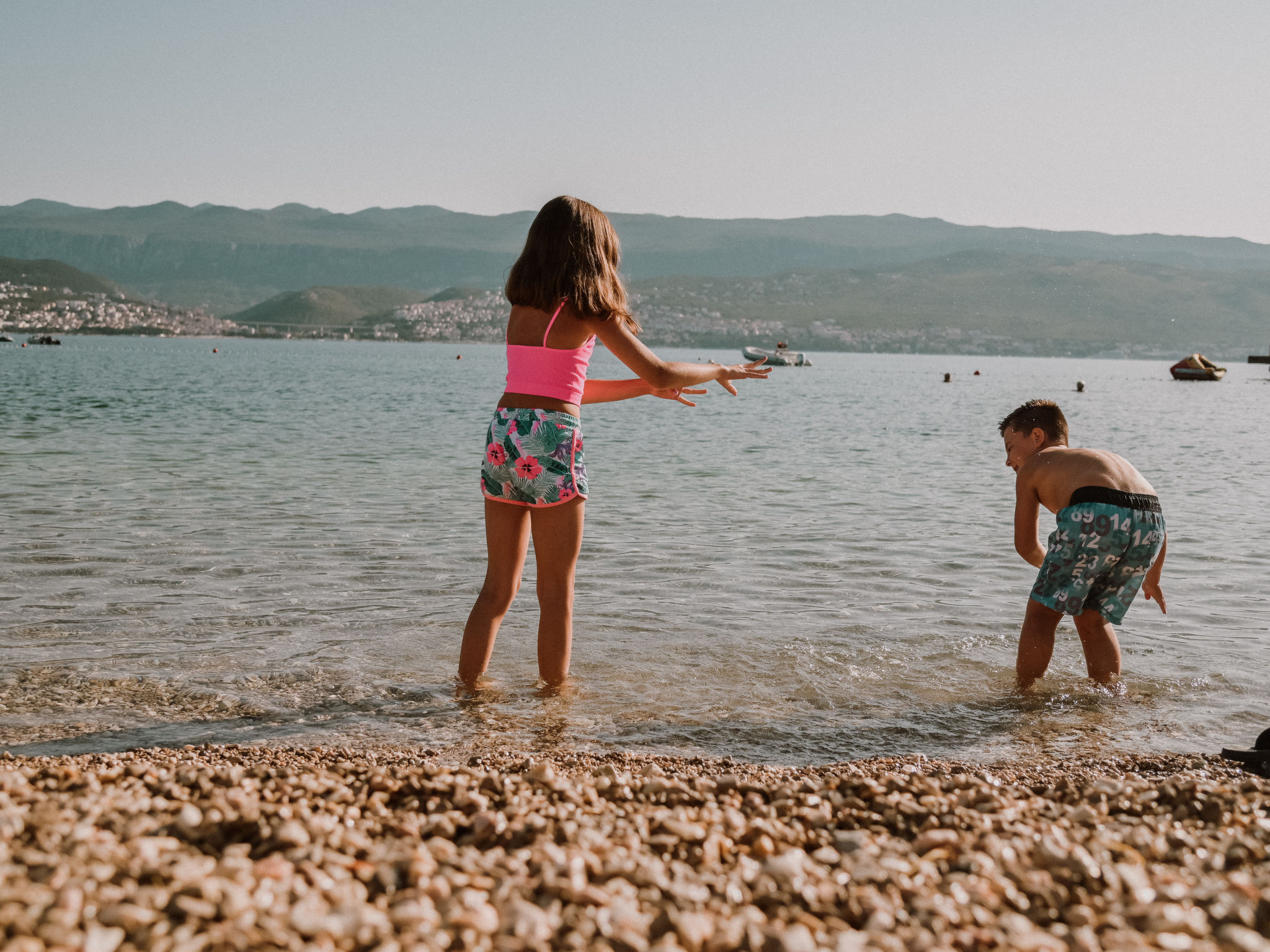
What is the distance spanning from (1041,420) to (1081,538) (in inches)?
31.4

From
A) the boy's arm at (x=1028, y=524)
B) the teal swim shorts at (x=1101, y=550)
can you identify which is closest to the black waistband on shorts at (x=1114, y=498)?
the teal swim shorts at (x=1101, y=550)

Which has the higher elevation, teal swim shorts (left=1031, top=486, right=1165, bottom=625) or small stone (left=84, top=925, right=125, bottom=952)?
teal swim shorts (left=1031, top=486, right=1165, bottom=625)

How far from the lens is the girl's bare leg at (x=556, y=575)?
498 centimetres

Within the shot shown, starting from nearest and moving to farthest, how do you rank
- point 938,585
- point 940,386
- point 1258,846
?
1. point 1258,846
2. point 938,585
3. point 940,386

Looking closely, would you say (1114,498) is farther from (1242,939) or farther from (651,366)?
(1242,939)

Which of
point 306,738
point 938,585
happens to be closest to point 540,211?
point 306,738

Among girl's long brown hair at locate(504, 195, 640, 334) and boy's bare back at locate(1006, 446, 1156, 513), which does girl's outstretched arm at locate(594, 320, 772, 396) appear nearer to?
girl's long brown hair at locate(504, 195, 640, 334)

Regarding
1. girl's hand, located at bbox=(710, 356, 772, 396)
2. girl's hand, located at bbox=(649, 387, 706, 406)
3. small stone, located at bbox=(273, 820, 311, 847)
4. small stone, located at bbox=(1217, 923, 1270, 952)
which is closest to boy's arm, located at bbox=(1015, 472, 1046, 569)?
girl's hand, located at bbox=(710, 356, 772, 396)

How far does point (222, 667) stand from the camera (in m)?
6.28

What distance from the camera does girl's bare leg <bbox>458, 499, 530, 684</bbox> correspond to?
5.05m

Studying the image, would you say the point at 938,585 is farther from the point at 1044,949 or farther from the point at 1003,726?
the point at 1044,949

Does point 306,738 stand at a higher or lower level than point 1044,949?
lower

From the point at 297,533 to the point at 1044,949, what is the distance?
32.4 ft

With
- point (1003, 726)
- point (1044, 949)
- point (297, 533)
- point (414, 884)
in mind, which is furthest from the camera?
point (297, 533)
